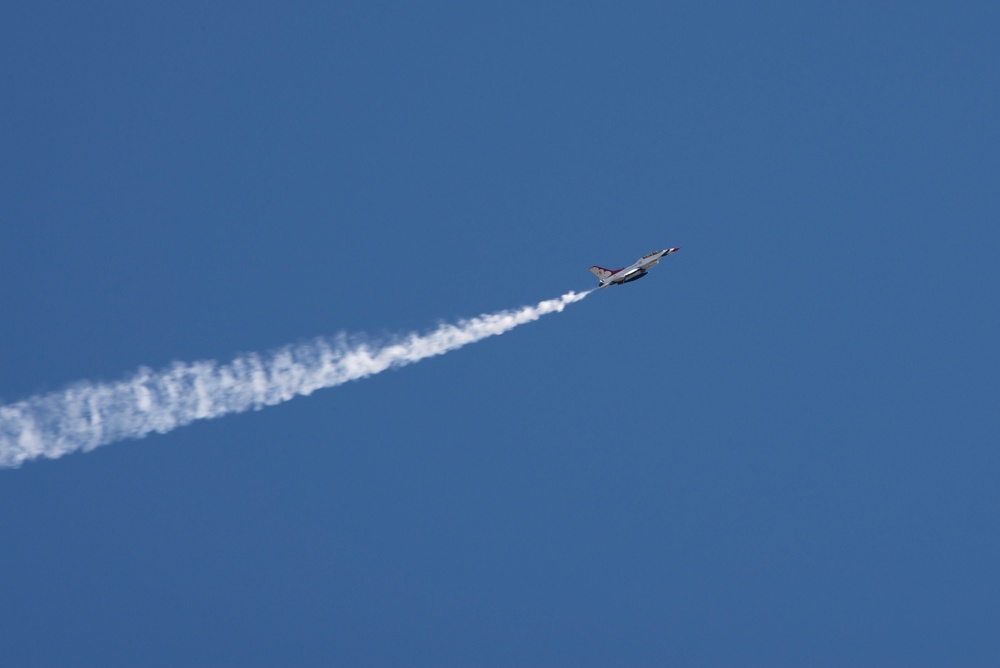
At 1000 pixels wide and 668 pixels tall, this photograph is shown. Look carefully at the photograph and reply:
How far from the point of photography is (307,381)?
83438 mm

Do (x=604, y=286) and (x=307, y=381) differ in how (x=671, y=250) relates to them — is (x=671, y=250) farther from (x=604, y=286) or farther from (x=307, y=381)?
(x=307, y=381)

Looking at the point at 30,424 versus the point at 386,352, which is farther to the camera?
the point at 386,352

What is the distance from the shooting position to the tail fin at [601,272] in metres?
87.2

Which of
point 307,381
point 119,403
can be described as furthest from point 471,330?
point 119,403

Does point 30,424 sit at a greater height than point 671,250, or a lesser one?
lesser

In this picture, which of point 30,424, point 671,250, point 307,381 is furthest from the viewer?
point 671,250

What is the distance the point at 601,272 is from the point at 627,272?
172 cm

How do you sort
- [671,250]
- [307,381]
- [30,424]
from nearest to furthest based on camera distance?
[30,424] → [307,381] → [671,250]

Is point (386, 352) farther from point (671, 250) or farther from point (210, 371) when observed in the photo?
point (671, 250)

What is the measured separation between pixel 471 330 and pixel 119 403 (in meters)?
18.2

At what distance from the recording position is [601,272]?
8762 cm

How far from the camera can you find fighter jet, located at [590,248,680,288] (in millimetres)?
86500

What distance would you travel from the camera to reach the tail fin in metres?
87.2

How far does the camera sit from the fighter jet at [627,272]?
3406 inches
